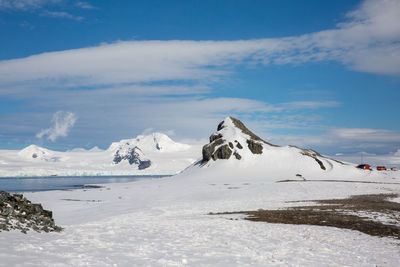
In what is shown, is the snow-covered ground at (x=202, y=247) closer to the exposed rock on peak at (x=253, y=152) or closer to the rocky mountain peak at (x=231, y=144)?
the exposed rock on peak at (x=253, y=152)

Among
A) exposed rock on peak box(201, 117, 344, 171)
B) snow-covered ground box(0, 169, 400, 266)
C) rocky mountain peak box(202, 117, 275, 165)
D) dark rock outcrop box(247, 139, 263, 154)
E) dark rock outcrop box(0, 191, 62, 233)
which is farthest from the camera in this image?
dark rock outcrop box(247, 139, 263, 154)

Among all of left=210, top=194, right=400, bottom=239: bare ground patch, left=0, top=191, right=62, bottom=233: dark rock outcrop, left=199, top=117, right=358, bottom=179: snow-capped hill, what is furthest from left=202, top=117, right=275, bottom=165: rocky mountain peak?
left=0, top=191, right=62, bottom=233: dark rock outcrop

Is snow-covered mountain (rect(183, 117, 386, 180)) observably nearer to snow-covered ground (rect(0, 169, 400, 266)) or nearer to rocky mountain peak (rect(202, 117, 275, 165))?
rocky mountain peak (rect(202, 117, 275, 165))

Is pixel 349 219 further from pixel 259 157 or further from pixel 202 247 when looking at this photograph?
pixel 259 157

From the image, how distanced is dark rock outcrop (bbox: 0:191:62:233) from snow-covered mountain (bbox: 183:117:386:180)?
69.9 meters

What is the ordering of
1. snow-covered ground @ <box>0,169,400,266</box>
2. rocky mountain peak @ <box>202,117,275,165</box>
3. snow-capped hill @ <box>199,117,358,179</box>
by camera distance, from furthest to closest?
rocky mountain peak @ <box>202,117,275,165</box> < snow-capped hill @ <box>199,117,358,179</box> < snow-covered ground @ <box>0,169,400,266</box>

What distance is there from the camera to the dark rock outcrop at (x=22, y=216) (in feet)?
50.8

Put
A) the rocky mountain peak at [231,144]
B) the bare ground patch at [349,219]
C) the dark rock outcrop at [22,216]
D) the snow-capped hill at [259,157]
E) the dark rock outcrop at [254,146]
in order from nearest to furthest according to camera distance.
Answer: the dark rock outcrop at [22,216] < the bare ground patch at [349,219] < the snow-capped hill at [259,157] < the rocky mountain peak at [231,144] < the dark rock outcrop at [254,146]

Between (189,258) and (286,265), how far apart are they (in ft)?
12.0

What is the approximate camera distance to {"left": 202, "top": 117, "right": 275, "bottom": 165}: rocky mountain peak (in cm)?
10138

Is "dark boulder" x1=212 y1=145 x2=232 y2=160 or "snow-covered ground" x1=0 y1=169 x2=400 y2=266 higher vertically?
"dark boulder" x1=212 y1=145 x2=232 y2=160

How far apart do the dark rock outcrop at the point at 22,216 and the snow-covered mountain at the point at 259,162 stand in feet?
229

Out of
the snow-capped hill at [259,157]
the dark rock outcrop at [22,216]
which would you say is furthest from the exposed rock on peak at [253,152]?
the dark rock outcrop at [22,216]

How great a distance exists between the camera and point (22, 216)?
57.0ft
